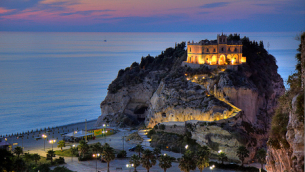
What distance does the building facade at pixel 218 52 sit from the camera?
7512 cm

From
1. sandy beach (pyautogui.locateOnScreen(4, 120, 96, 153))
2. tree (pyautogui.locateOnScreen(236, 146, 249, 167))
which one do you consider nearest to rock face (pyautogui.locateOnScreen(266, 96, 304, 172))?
tree (pyautogui.locateOnScreen(236, 146, 249, 167))

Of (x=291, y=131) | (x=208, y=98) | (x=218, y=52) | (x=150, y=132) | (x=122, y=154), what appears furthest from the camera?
(x=218, y=52)

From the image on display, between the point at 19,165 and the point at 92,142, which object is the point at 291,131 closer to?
the point at 19,165

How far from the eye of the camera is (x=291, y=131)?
24453mm

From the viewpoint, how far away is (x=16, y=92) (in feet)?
436

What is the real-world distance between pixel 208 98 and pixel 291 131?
136 feet

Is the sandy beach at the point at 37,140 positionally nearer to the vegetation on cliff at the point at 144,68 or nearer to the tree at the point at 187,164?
the vegetation on cliff at the point at 144,68

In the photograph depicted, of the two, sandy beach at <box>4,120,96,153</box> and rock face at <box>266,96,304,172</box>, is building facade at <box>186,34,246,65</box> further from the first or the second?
rock face at <box>266,96,304,172</box>

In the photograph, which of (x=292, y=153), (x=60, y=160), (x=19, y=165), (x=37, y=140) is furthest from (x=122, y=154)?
(x=292, y=153)

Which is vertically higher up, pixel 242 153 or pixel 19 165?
pixel 19 165

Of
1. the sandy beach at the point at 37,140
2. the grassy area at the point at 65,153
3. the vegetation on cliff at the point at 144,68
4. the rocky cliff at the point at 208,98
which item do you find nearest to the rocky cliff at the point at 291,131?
the rocky cliff at the point at 208,98

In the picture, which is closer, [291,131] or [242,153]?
[291,131]

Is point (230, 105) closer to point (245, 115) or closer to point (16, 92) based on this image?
point (245, 115)

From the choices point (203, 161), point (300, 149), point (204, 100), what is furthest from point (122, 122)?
point (300, 149)
